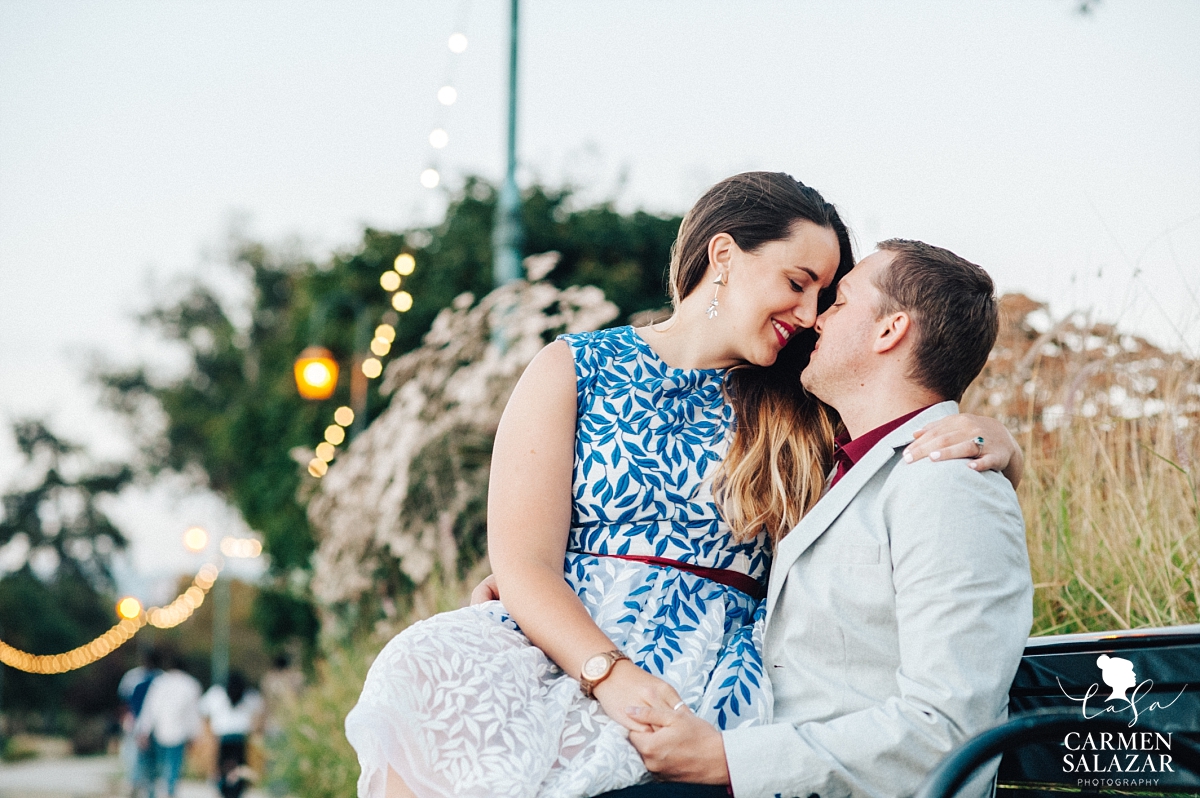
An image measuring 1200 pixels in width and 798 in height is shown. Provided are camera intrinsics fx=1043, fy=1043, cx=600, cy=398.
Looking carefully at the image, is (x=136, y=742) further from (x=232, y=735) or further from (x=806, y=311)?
(x=806, y=311)

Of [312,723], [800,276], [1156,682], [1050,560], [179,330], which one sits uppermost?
[800,276]

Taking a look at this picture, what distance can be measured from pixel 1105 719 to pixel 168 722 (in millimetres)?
11313

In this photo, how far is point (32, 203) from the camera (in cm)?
2494

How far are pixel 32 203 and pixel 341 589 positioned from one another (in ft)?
70.4

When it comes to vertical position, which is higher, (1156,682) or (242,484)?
(1156,682)

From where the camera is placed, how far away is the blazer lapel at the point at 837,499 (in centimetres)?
198

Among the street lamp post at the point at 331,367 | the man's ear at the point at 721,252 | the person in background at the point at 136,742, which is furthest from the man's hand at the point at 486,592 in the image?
the person in background at the point at 136,742

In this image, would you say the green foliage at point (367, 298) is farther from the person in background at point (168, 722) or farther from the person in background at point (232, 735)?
the person in background at point (168, 722)

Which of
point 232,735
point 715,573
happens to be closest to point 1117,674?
point 715,573

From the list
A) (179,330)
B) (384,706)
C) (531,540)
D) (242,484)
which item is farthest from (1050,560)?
(179,330)

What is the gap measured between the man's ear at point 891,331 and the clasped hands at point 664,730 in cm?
82

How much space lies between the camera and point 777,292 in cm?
244

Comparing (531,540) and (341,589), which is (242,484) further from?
(531,540)

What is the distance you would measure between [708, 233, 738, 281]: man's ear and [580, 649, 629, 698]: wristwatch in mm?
1022
